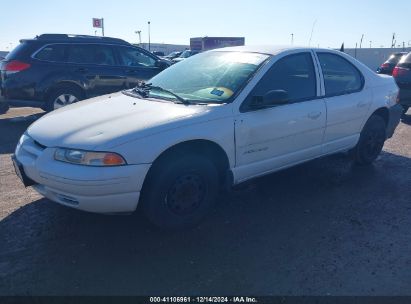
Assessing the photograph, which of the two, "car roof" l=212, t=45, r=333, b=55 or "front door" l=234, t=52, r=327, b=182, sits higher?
"car roof" l=212, t=45, r=333, b=55

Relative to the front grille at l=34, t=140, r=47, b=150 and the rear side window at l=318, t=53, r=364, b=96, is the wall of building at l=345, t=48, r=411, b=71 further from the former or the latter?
the front grille at l=34, t=140, r=47, b=150

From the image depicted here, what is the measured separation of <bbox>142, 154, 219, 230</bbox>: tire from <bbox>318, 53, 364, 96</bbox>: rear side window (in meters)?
1.89

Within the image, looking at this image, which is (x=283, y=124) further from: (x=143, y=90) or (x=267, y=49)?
(x=143, y=90)

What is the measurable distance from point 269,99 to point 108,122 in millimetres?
1508

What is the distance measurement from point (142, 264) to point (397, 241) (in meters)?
2.21

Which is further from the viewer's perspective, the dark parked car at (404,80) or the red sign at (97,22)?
the red sign at (97,22)

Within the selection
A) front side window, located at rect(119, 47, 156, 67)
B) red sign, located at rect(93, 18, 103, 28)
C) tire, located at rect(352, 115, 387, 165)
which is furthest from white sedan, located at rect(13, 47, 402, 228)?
red sign, located at rect(93, 18, 103, 28)

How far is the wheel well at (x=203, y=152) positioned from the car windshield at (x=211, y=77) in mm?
435

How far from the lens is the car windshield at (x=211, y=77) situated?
369 cm

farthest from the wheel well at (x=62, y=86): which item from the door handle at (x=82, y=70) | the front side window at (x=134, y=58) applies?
the front side window at (x=134, y=58)

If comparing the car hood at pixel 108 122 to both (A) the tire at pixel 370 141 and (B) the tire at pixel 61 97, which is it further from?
(B) the tire at pixel 61 97

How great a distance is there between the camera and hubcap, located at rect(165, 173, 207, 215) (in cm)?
331

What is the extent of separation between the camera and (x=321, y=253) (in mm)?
3111

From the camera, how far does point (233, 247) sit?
3.20 metres
